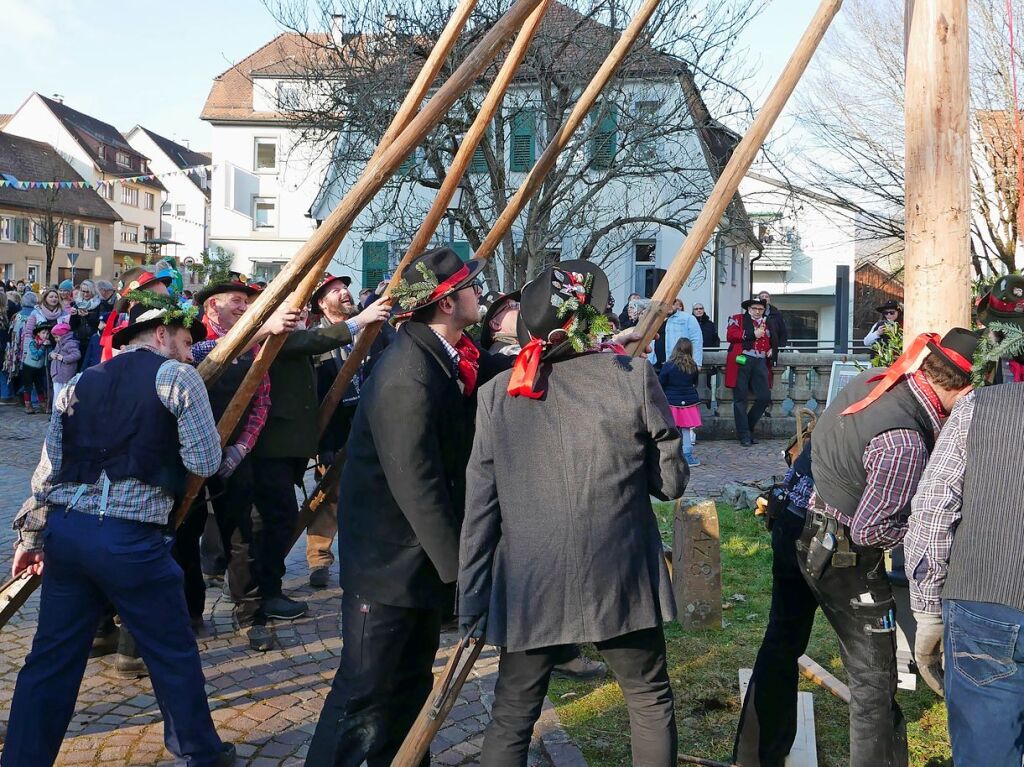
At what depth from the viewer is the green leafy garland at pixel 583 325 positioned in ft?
10.6

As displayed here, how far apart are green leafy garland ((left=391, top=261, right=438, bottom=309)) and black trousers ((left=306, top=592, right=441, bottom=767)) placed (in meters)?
1.13

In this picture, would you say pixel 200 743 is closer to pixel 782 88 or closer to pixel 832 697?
pixel 832 697

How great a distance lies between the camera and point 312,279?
4680 millimetres

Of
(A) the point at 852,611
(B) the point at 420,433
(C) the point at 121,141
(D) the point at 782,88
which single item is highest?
(C) the point at 121,141

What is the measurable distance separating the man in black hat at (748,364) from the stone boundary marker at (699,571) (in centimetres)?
829

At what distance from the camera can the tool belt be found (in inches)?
142

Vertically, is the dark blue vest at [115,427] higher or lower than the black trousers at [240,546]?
higher

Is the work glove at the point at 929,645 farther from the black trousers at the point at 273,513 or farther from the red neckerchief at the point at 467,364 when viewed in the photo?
the black trousers at the point at 273,513

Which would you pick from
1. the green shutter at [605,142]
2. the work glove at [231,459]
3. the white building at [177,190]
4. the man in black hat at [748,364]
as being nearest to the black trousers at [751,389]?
the man in black hat at [748,364]

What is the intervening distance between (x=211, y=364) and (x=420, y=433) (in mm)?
1534

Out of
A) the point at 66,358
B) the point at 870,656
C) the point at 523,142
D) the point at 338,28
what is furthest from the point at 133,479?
the point at 523,142

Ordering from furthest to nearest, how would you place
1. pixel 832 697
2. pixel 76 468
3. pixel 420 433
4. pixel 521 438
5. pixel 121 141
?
pixel 121 141
pixel 832 697
pixel 76 468
pixel 420 433
pixel 521 438

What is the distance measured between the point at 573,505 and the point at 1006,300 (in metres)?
3.44

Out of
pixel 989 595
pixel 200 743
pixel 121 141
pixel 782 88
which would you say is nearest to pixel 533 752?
pixel 200 743
